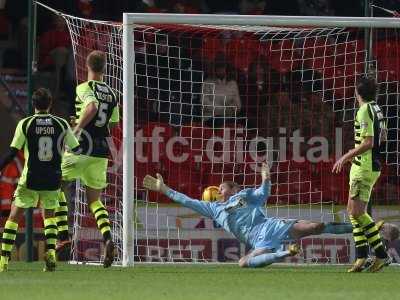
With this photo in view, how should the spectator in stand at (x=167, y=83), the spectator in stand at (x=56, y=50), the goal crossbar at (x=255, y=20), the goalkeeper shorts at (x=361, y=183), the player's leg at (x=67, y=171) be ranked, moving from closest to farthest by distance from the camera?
1. the goalkeeper shorts at (x=361, y=183)
2. the player's leg at (x=67, y=171)
3. the goal crossbar at (x=255, y=20)
4. the spectator in stand at (x=167, y=83)
5. the spectator in stand at (x=56, y=50)

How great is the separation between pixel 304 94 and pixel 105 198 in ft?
9.15

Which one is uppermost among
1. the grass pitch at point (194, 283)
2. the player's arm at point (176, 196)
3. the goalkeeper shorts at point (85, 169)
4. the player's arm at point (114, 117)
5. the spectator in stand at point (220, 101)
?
the spectator in stand at point (220, 101)

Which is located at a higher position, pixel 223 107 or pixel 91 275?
pixel 223 107

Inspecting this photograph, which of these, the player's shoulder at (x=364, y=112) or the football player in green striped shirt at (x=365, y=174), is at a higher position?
the player's shoulder at (x=364, y=112)

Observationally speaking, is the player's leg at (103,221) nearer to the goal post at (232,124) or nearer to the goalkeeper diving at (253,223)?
the goalkeeper diving at (253,223)

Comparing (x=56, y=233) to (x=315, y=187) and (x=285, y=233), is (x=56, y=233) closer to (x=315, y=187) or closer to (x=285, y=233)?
(x=285, y=233)

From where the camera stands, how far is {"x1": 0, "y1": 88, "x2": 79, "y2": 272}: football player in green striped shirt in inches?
522

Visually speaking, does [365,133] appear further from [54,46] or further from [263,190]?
[54,46]

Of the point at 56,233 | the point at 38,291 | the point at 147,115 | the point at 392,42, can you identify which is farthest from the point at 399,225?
the point at 38,291

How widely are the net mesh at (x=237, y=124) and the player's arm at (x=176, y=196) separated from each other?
1268 mm

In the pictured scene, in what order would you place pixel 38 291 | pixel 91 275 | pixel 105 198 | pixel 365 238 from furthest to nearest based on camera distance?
pixel 105 198
pixel 365 238
pixel 91 275
pixel 38 291

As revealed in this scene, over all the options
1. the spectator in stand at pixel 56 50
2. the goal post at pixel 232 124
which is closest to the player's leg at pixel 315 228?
the goal post at pixel 232 124

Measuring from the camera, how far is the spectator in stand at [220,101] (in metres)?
16.3

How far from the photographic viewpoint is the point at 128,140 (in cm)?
1429
